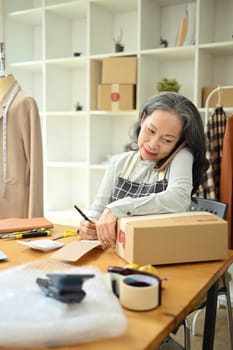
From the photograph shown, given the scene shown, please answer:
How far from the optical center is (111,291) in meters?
0.94

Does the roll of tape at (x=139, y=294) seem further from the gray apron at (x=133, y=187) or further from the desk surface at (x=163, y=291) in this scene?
the gray apron at (x=133, y=187)

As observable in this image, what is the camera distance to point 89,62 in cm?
338

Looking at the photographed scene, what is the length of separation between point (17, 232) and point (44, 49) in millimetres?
2468

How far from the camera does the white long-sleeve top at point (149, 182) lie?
4.59ft

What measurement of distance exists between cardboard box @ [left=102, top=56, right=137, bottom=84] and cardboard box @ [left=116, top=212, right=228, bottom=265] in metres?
2.07

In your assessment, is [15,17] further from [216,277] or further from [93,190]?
[216,277]

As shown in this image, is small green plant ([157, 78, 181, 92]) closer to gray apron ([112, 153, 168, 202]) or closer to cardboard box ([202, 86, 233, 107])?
cardboard box ([202, 86, 233, 107])

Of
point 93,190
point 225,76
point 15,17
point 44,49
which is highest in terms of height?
point 15,17

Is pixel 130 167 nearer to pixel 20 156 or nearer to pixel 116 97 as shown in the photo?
pixel 20 156

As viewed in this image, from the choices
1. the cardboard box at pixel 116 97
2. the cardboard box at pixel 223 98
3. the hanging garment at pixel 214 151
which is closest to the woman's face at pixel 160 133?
the hanging garment at pixel 214 151

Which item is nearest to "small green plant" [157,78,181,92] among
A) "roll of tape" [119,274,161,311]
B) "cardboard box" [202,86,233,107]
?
"cardboard box" [202,86,233,107]

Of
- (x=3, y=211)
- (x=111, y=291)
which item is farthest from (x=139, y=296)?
(x=3, y=211)

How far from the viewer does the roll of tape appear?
0.90 metres

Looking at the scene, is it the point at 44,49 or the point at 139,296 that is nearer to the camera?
the point at 139,296
